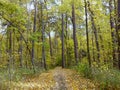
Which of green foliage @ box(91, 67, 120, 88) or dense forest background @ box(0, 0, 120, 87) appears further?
dense forest background @ box(0, 0, 120, 87)

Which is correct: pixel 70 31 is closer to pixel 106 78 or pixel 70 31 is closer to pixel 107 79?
pixel 106 78

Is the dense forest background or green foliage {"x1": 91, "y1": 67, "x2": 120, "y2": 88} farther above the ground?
the dense forest background

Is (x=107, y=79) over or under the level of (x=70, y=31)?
under

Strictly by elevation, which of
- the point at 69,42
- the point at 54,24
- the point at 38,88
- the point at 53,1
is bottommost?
the point at 38,88

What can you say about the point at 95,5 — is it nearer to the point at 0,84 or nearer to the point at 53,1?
the point at 53,1

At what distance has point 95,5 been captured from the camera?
21.4 m

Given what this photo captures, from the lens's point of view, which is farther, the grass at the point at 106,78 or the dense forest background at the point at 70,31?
the dense forest background at the point at 70,31

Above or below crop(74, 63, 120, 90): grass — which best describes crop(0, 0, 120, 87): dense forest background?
above

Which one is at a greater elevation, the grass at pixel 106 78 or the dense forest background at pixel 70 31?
the dense forest background at pixel 70 31

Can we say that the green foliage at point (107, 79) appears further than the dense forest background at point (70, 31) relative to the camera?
No

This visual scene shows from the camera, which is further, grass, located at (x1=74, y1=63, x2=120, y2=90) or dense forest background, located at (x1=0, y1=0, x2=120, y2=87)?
dense forest background, located at (x1=0, y1=0, x2=120, y2=87)

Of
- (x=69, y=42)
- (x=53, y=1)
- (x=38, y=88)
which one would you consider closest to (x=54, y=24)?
(x=69, y=42)

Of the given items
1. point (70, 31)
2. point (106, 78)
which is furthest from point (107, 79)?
point (70, 31)

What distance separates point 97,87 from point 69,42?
2256cm
